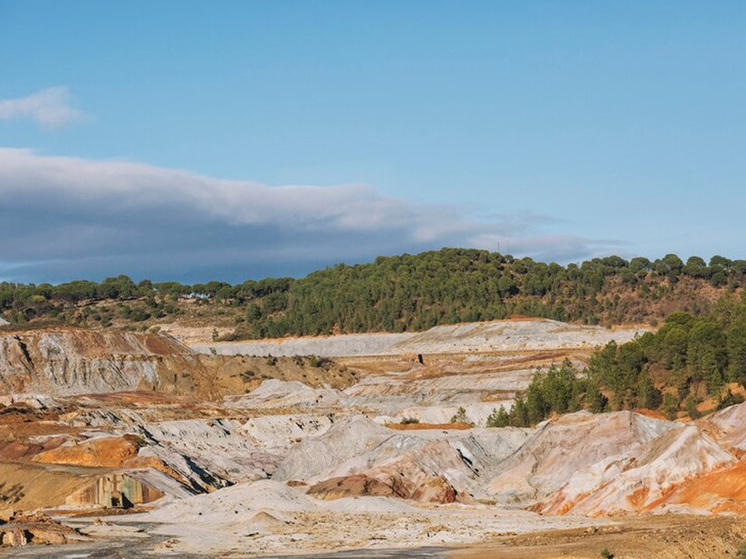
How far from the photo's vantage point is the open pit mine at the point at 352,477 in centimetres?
4509

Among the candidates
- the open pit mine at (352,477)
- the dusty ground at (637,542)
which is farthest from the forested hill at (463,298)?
the dusty ground at (637,542)

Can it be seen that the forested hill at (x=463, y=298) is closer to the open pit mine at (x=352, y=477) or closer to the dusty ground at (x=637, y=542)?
the open pit mine at (x=352, y=477)

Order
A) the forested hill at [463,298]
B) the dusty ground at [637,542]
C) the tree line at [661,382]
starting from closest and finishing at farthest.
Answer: the dusty ground at [637,542] < the tree line at [661,382] < the forested hill at [463,298]

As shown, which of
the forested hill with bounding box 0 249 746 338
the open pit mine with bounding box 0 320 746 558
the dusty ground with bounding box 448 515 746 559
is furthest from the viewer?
the forested hill with bounding box 0 249 746 338

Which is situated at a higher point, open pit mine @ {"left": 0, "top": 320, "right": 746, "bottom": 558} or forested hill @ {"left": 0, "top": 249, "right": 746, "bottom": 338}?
forested hill @ {"left": 0, "top": 249, "right": 746, "bottom": 338}

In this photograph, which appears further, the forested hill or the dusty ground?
the forested hill

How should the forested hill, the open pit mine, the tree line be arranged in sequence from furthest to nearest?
the forested hill < the tree line < the open pit mine

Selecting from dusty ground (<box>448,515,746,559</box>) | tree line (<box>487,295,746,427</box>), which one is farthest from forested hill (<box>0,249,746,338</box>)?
dusty ground (<box>448,515,746,559</box>)

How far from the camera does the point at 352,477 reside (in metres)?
60.6

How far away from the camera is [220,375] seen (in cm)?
12100

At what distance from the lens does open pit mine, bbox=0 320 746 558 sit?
45094mm

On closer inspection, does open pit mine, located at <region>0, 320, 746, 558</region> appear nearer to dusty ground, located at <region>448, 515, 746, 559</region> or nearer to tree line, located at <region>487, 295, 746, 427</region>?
dusty ground, located at <region>448, 515, 746, 559</region>

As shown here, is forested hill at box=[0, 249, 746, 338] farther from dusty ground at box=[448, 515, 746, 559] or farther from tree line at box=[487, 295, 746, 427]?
dusty ground at box=[448, 515, 746, 559]

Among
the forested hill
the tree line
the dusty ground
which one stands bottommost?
the dusty ground
